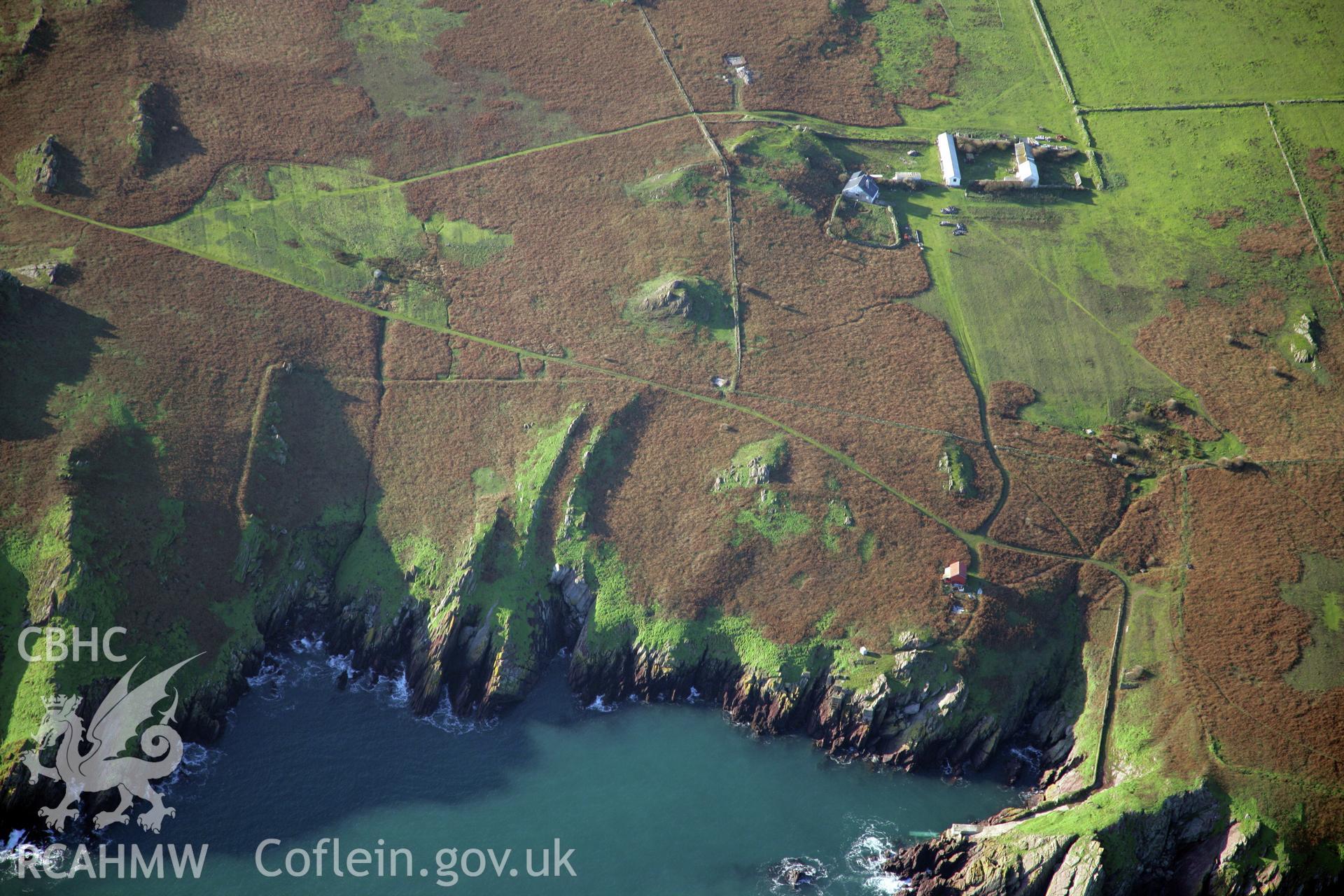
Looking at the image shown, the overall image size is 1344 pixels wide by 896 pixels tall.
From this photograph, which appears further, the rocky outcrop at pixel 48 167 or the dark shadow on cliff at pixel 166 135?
the dark shadow on cliff at pixel 166 135

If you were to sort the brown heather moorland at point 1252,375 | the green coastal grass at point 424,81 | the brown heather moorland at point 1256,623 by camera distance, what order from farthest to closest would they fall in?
the green coastal grass at point 424,81 → the brown heather moorland at point 1252,375 → the brown heather moorland at point 1256,623

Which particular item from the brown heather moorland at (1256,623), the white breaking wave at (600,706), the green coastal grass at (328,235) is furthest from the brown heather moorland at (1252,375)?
the green coastal grass at (328,235)

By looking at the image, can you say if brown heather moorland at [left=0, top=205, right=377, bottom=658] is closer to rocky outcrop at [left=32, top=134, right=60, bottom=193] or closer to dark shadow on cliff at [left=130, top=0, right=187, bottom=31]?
rocky outcrop at [left=32, top=134, right=60, bottom=193]

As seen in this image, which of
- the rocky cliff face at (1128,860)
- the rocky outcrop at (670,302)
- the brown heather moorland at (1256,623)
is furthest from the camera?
the rocky outcrop at (670,302)

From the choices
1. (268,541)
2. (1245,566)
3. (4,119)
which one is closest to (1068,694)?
(1245,566)

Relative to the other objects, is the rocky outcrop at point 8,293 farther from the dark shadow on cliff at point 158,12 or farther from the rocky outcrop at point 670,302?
the rocky outcrop at point 670,302

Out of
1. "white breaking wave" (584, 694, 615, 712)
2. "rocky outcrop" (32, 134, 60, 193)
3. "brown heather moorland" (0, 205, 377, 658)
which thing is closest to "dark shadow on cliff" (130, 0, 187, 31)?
"rocky outcrop" (32, 134, 60, 193)
